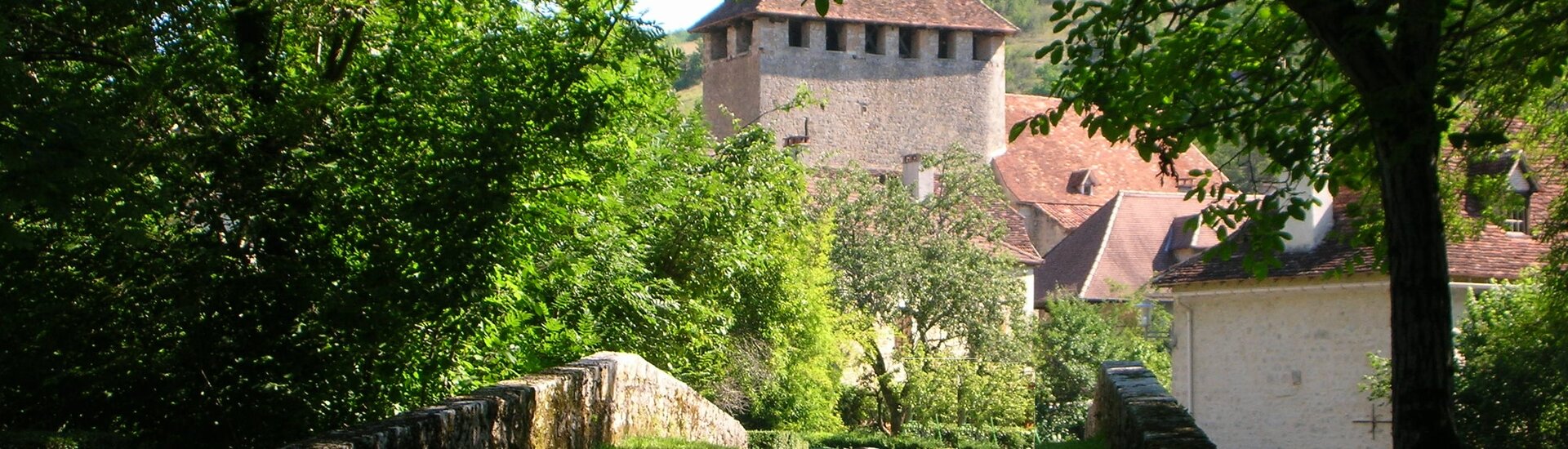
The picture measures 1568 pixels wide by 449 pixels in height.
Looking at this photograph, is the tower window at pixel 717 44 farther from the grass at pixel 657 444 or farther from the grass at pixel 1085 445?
the grass at pixel 657 444

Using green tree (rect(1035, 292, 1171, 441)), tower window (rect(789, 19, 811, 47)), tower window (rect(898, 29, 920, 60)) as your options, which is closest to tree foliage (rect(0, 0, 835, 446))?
green tree (rect(1035, 292, 1171, 441))

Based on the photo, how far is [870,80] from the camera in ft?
182

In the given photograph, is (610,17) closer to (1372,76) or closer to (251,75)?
(251,75)

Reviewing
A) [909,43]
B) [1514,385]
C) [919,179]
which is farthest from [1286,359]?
[909,43]

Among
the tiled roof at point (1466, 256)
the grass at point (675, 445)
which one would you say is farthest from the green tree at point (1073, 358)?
the grass at point (675, 445)

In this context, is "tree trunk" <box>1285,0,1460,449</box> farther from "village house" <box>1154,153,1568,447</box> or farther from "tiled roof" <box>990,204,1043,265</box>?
"tiled roof" <box>990,204,1043,265</box>

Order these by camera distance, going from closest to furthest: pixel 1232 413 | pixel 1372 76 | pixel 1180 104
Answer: pixel 1372 76 → pixel 1180 104 → pixel 1232 413

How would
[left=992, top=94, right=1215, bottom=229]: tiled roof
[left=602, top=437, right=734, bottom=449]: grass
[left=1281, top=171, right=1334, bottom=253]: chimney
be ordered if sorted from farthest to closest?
1. [left=992, top=94, right=1215, bottom=229]: tiled roof
2. [left=1281, top=171, right=1334, bottom=253]: chimney
3. [left=602, top=437, right=734, bottom=449]: grass

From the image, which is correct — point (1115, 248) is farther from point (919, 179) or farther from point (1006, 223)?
point (919, 179)

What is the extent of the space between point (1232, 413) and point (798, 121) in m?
30.0

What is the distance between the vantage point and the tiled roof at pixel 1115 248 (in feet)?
165

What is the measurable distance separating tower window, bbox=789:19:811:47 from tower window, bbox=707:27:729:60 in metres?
3.25

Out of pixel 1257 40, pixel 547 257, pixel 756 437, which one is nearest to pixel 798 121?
pixel 756 437

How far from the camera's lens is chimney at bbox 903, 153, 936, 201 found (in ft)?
157
